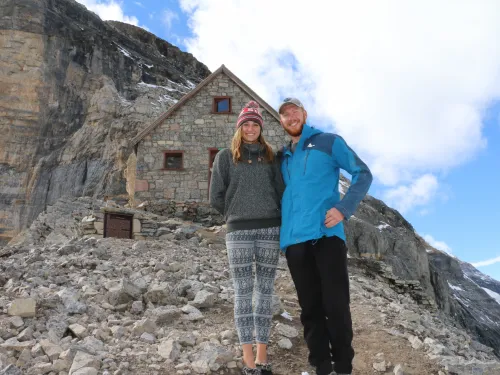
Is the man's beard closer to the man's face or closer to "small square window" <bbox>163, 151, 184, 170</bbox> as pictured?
the man's face

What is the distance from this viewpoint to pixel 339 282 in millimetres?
3137

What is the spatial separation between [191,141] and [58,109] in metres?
29.3

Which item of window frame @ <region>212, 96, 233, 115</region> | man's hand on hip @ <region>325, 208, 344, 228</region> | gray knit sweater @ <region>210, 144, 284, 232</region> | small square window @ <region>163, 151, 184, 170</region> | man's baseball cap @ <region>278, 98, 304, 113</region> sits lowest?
man's hand on hip @ <region>325, 208, 344, 228</region>

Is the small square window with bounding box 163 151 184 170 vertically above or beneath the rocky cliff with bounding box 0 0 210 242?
beneath

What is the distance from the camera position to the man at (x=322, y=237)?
3141 mm

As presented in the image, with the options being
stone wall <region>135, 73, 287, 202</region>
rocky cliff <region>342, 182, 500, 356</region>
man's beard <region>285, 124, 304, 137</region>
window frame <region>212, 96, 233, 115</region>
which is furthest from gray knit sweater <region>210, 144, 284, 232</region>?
window frame <region>212, 96, 233, 115</region>

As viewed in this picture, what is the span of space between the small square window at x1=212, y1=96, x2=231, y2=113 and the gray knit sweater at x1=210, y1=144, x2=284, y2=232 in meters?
12.6

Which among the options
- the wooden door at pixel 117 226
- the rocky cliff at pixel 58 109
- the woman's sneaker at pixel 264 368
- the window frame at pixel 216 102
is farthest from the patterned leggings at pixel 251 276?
the rocky cliff at pixel 58 109

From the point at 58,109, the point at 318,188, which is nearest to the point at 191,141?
the point at 318,188

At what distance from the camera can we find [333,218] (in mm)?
3189

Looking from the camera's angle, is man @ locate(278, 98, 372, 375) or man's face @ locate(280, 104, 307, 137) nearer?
man @ locate(278, 98, 372, 375)

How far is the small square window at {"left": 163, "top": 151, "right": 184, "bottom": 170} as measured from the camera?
15.5 m

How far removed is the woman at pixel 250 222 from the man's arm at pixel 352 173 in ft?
1.82

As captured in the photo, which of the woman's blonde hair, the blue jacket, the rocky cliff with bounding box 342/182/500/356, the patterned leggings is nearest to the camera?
the blue jacket
